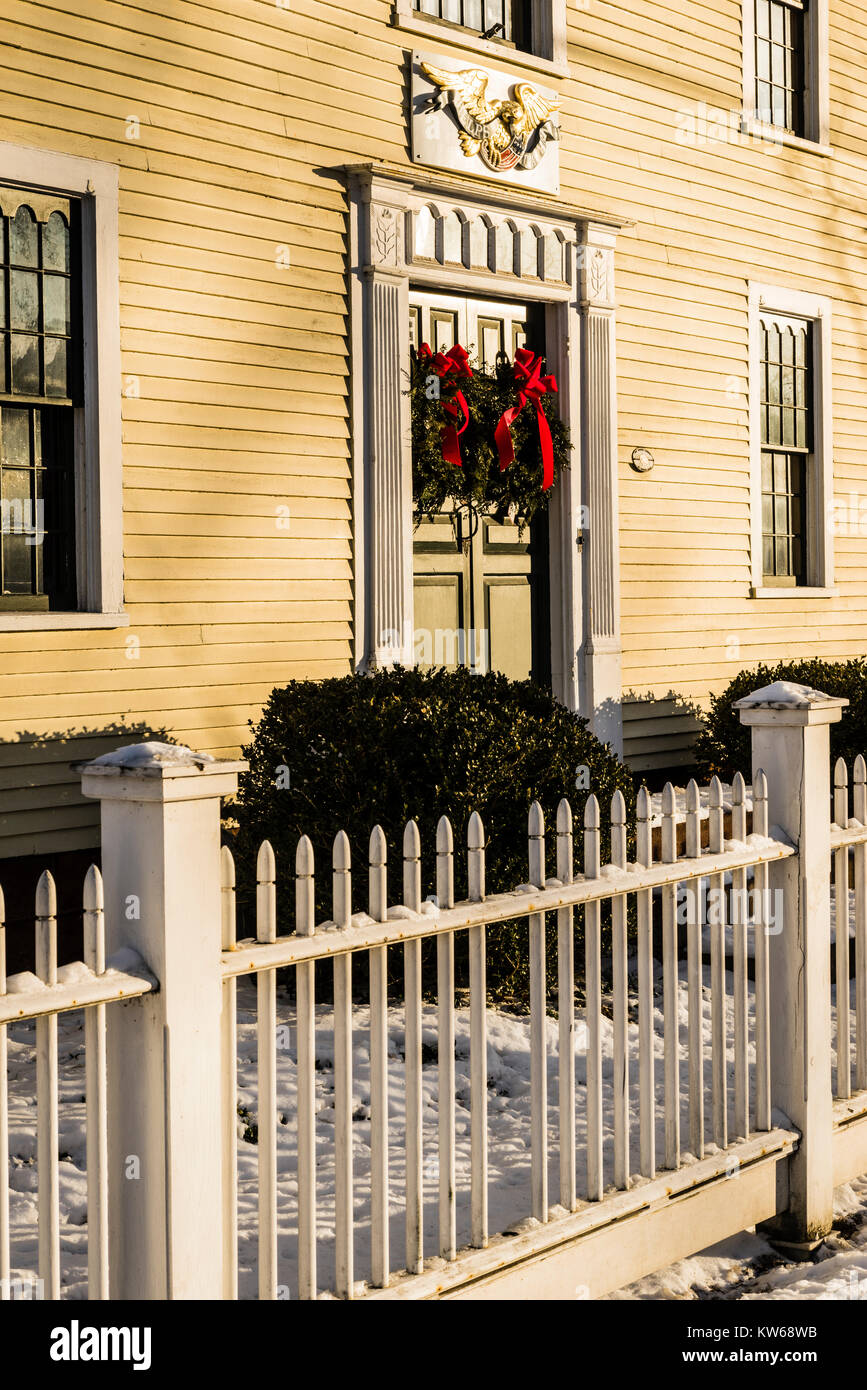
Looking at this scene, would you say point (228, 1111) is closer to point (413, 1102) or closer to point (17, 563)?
point (413, 1102)

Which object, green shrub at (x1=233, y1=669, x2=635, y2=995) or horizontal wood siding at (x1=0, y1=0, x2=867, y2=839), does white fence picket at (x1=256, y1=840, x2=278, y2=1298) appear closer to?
green shrub at (x1=233, y1=669, x2=635, y2=995)

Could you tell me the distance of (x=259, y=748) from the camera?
263 inches

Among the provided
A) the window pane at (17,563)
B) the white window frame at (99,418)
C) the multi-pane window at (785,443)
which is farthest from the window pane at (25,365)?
the multi-pane window at (785,443)

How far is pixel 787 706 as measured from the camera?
4.43 m

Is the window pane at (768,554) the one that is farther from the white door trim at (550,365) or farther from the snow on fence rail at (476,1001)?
the snow on fence rail at (476,1001)

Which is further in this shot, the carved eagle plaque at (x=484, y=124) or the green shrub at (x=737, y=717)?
the green shrub at (x=737, y=717)

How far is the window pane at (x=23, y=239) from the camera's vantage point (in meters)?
6.64

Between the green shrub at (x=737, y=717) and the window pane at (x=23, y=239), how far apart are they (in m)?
5.34

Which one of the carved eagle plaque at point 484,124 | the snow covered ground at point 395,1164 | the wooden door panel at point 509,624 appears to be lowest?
the snow covered ground at point 395,1164

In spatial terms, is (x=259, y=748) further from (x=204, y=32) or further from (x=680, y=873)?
(x=204, y=32)

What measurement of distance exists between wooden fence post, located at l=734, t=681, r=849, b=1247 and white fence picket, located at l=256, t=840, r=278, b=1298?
6.34 ft

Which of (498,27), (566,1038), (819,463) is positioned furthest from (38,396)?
(819,463)

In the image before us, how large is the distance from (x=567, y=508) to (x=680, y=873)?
5.69 meters
